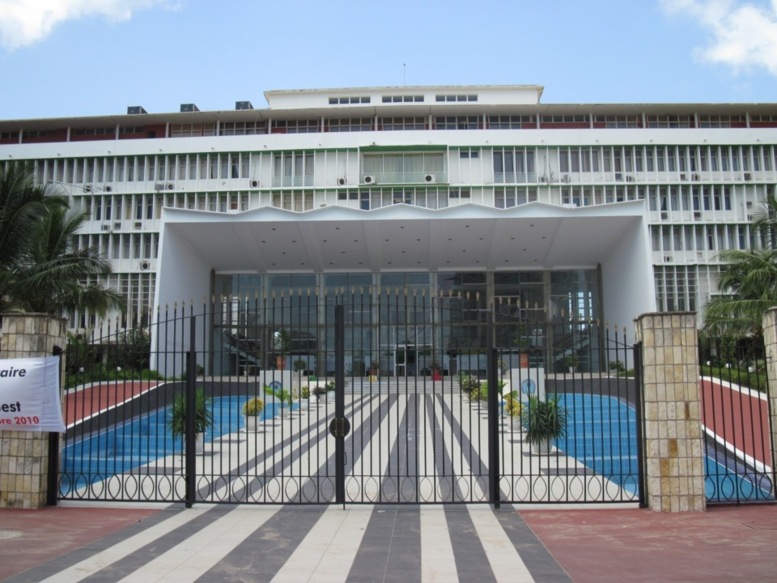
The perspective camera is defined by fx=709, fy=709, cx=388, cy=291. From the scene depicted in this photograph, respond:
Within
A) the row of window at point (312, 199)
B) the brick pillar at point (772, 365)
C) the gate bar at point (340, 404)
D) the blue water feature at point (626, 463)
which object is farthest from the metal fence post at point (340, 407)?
the row of window at point (312, 199)

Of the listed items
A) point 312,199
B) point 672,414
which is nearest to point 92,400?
point 672,414

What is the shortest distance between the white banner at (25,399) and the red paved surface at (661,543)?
6.22 metres

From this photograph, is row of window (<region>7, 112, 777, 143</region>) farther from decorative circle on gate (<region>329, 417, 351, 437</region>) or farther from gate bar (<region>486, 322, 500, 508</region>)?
decorative circle on gate (<region>329, 417, 351, 437</region>)

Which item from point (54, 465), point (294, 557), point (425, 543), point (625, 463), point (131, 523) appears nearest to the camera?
point (294, 557)

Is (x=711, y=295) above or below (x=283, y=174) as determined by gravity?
below

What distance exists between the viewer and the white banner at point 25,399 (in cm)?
916

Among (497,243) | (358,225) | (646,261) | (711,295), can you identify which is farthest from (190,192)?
(711,295)

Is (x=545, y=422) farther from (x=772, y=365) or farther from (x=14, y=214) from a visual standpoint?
(x=14, y=214)

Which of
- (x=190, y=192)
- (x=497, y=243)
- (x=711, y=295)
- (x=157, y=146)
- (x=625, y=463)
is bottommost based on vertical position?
(x=625, y=463)

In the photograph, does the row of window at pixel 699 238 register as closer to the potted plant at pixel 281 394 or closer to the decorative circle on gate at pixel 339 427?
the potted plant at pixel 281 394

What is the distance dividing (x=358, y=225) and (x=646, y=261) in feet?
46.9

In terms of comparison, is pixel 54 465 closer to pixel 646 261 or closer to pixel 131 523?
pixel 131 523

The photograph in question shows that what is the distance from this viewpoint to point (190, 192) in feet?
143

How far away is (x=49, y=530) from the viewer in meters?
8.06
